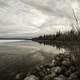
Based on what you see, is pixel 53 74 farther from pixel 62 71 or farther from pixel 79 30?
pixel 79 30

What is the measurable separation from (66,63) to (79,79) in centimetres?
443

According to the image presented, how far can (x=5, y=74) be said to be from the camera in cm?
963

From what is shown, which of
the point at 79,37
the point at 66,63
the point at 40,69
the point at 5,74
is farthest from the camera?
the point at 66,63

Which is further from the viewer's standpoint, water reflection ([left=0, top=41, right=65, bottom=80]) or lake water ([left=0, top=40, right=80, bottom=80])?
lake water ([left=0, top=40, right=80, bottom=80])

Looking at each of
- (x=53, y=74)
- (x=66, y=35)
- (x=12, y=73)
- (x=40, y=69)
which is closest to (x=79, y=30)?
(x=53, y=74)

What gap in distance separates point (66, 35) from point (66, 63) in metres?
74.1

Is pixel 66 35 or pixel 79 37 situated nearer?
pixel 79 37

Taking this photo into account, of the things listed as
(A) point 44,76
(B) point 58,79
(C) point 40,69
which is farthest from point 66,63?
(B) point 58,79

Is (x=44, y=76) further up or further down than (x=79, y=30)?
further down

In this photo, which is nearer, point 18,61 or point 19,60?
point 18,61

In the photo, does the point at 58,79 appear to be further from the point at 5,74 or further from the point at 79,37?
the point at 5,74

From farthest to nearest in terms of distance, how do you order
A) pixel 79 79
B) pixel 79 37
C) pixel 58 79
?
pixel 79 37 → pixel 58 79 → pixel 79 79

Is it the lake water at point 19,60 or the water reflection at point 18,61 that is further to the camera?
the lake water at point 19,60

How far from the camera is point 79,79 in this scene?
726 centimetres
